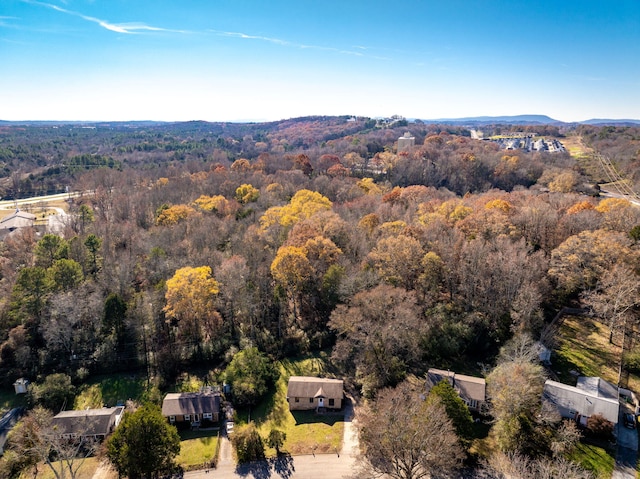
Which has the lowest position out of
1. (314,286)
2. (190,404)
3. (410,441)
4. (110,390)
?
(110,390)

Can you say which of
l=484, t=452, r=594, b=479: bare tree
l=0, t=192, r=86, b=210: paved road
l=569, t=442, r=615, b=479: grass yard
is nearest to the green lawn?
l=484, t=452, r=594, b=479: bare tree

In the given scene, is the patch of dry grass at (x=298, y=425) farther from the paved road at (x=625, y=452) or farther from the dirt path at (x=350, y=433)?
the paved road at (x=625, y=452)

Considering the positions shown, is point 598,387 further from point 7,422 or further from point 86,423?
point 7,422

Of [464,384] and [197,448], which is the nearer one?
[197,448]

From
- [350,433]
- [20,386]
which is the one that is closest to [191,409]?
[350,433]

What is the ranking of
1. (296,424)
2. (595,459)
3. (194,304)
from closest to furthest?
(595,459)
(296,424)
(194,304)

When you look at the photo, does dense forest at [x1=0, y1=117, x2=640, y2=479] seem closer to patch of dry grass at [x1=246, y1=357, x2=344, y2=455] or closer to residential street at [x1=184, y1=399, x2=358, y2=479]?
patch of dry grass at [x1=246, y1=357, x2=344, y2=455]

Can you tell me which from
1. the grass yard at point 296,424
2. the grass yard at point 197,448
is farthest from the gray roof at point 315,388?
the grass yard at point 197,448
